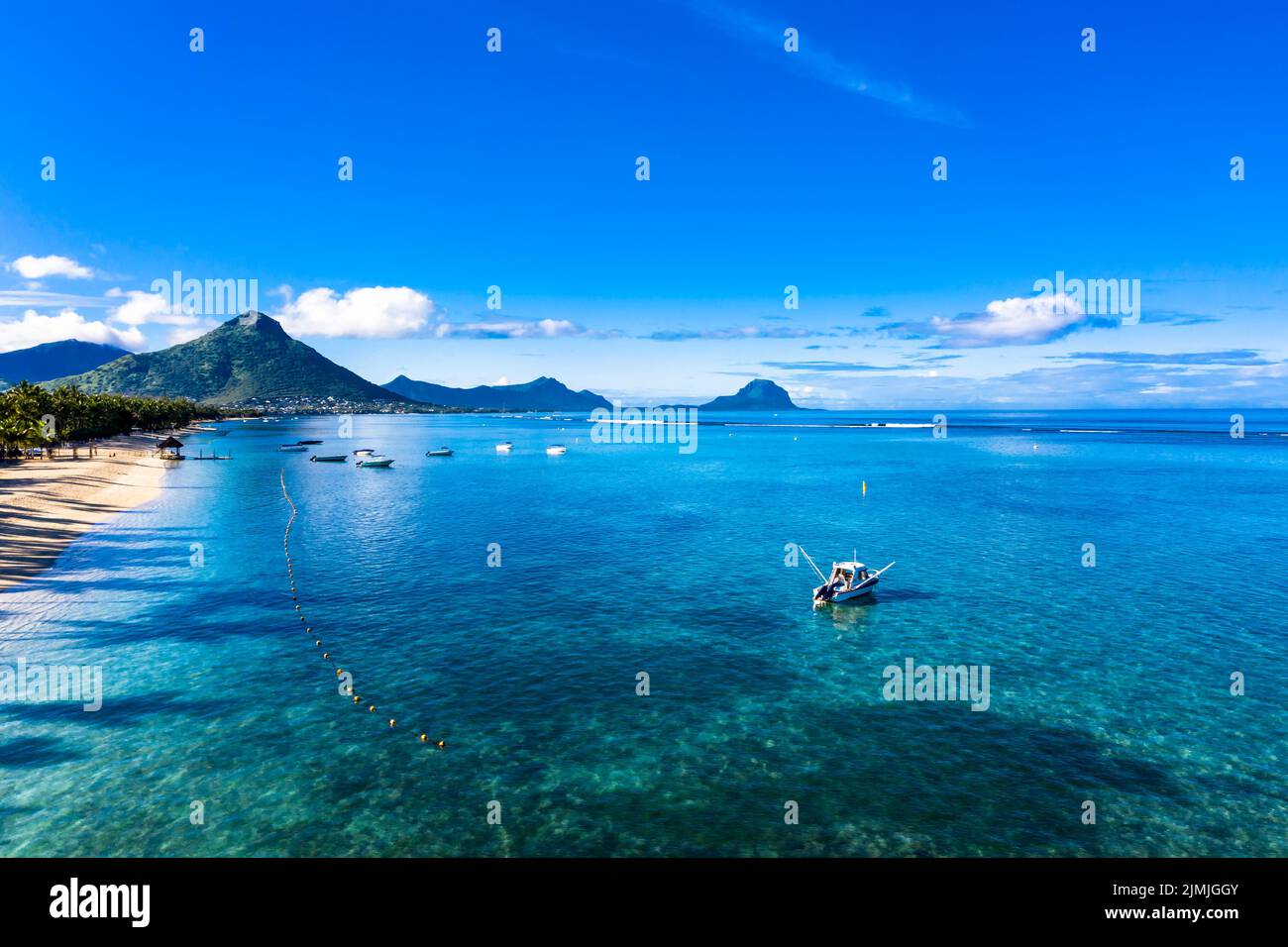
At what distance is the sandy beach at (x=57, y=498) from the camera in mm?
61281

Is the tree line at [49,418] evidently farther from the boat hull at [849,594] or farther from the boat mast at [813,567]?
the boat hull at [849,594]

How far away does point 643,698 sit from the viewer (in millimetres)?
35188

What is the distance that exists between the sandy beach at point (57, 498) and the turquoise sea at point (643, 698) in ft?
11.1

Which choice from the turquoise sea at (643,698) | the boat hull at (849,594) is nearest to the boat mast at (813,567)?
the turquoise sea at (643,698)

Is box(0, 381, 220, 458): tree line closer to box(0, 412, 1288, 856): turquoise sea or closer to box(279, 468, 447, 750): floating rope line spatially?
box(0, 412, 1288, 856): turquoise sea

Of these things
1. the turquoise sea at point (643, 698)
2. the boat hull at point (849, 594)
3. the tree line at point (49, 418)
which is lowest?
the turquoise sea at point (643, 698)

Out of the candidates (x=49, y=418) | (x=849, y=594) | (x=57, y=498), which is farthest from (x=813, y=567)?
(x=49, y=418)

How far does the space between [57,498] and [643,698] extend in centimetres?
9734

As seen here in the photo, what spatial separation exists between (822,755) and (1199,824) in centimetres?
1428

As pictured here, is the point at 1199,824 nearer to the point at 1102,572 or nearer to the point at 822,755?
the point at 822,755

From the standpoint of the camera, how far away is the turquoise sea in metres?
24.2

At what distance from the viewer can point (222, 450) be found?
19375 centimetres

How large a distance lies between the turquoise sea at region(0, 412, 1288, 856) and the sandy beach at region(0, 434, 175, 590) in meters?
3.39

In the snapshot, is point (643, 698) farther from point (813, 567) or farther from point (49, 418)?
point (49, 418)
